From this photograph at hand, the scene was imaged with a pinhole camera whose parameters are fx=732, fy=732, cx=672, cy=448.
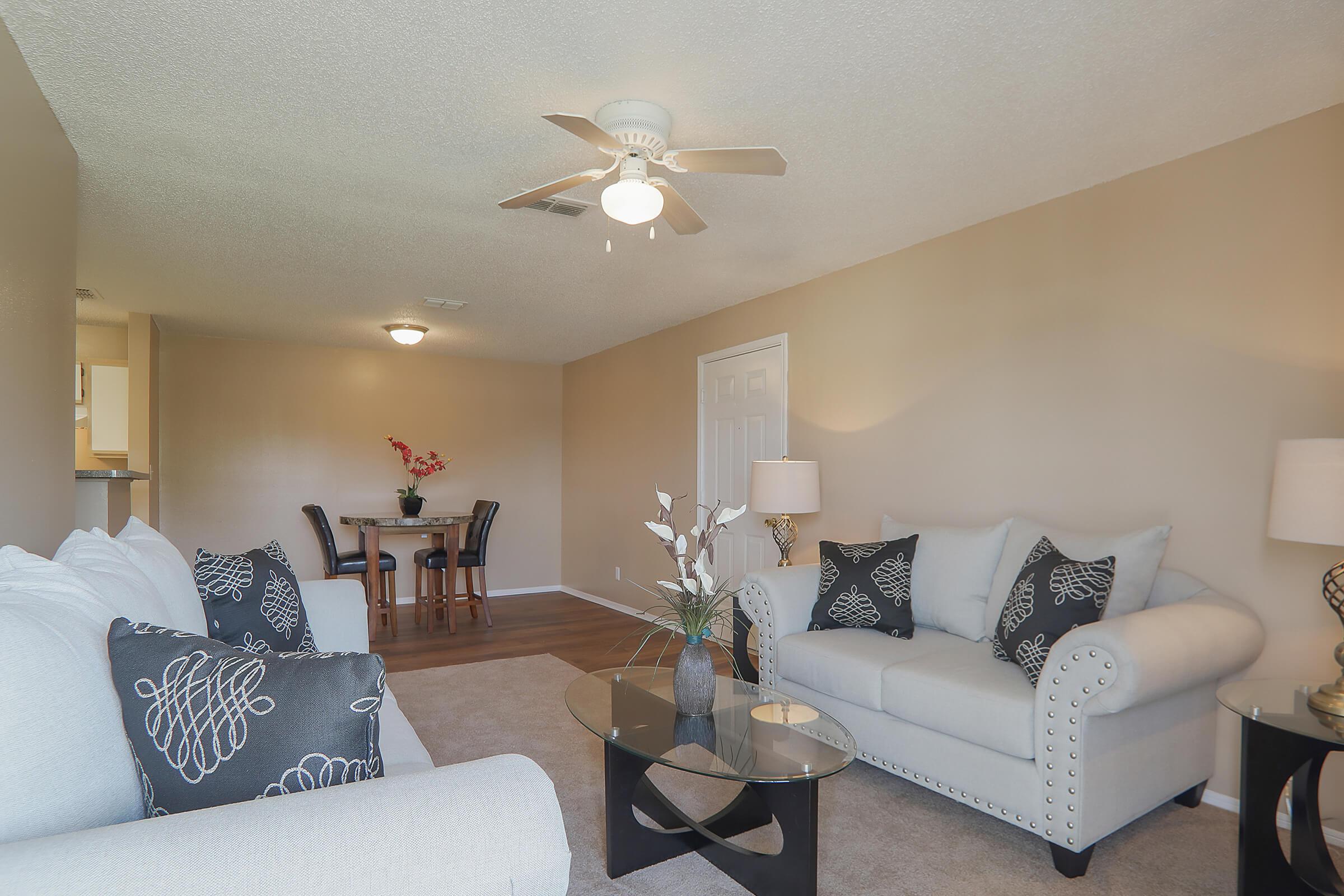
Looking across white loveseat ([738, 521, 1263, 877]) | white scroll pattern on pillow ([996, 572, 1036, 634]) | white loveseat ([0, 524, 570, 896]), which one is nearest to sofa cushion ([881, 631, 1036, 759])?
white loveseat ([738, 521, 1263, 877])

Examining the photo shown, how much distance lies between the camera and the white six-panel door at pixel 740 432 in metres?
4.81

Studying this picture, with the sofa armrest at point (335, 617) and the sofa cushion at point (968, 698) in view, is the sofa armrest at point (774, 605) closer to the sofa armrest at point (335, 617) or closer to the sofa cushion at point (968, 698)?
the sofa cushion at point (968, 698)

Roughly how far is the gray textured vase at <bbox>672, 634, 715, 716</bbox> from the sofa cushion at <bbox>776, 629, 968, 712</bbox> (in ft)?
2.70

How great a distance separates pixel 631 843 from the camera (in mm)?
2178

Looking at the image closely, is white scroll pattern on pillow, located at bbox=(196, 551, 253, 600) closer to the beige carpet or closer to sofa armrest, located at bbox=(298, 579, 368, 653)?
sofa armrest, located at bbox=(298, 579, 368, 653)

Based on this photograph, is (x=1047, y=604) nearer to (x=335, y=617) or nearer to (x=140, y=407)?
(x=335, y=617)

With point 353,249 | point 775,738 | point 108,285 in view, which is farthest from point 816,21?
point 108,285

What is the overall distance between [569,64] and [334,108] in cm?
86

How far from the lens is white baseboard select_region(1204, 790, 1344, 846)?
92.7 inches

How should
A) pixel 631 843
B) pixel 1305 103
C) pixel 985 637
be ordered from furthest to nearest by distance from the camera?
pixel 985 637 → pixel 1305 103 → pixel 631 843

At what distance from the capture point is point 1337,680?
79.0 inches

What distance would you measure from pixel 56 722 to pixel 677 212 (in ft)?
7.32

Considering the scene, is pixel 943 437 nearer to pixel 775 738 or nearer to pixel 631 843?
pixel 775 738

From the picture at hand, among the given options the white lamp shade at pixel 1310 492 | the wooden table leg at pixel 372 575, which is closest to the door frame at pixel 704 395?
the wooden table leg at pixel 372 575
